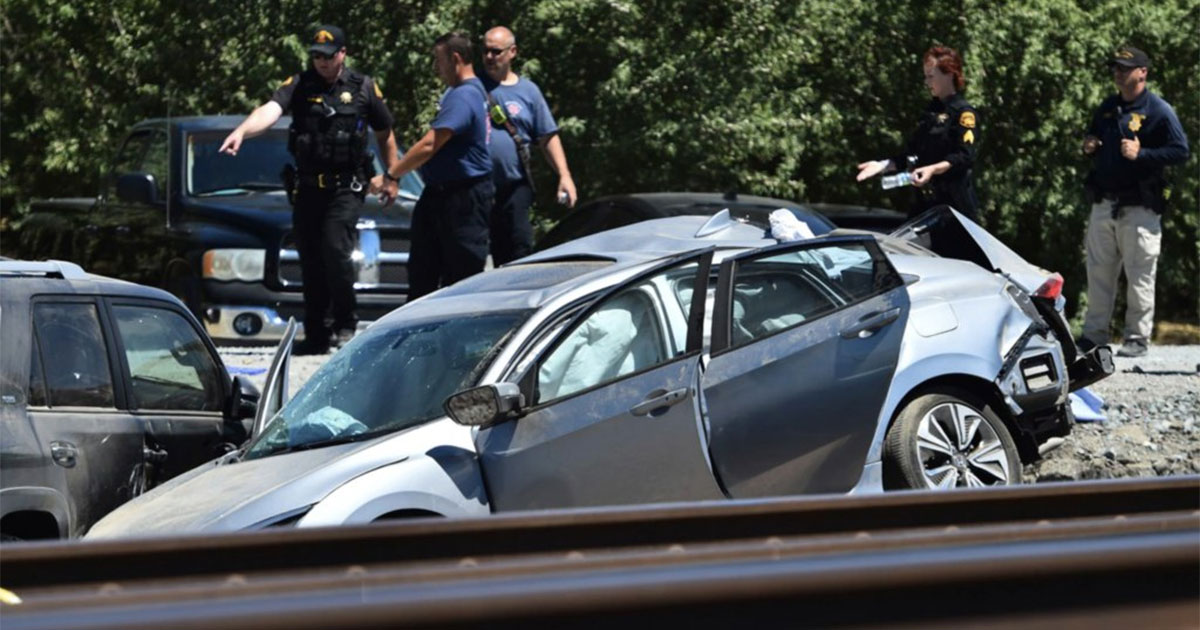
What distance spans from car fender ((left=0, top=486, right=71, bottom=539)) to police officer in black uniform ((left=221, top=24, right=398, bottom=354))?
4.54 m

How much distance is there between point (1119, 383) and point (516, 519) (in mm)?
7327

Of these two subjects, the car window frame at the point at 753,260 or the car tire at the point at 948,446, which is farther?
the car tire at the point at 948,446

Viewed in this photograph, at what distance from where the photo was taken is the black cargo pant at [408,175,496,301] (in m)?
10.2

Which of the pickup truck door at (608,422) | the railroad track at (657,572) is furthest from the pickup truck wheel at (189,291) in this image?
the railroad track at (657,572)

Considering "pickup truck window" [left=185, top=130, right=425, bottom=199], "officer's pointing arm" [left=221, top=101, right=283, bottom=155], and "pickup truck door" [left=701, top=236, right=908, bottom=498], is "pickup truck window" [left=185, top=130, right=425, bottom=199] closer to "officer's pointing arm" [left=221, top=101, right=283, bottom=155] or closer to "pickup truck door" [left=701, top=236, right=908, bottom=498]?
"officer's pointing arm" [left=221, top=101, right=283, bottom=155]

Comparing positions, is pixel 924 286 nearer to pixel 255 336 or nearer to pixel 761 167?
pixel 255 336

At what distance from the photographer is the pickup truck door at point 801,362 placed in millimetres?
6312

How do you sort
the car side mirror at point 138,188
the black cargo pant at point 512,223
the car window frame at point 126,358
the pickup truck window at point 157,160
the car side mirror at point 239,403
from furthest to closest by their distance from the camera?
the pickup truck window at point 157,160 < the car side mirror at point 138,188 < the black cargo pant at point 512,223 < the car side mirror at point 239,403 < the car window frame at point 126,358

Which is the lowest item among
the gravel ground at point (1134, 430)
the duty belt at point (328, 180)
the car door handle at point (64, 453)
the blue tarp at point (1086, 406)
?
the gravel ground at point (1134, 430)

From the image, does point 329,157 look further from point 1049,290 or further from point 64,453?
point 1049,290

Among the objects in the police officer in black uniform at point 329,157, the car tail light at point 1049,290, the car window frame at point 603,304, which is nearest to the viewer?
the car window frame at point 603,304

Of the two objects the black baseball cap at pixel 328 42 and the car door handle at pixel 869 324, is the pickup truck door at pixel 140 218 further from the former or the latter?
the car door handle at pixel 869 324

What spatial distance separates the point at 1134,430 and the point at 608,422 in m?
4.16

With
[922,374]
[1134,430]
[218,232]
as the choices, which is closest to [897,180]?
[1134,430]
